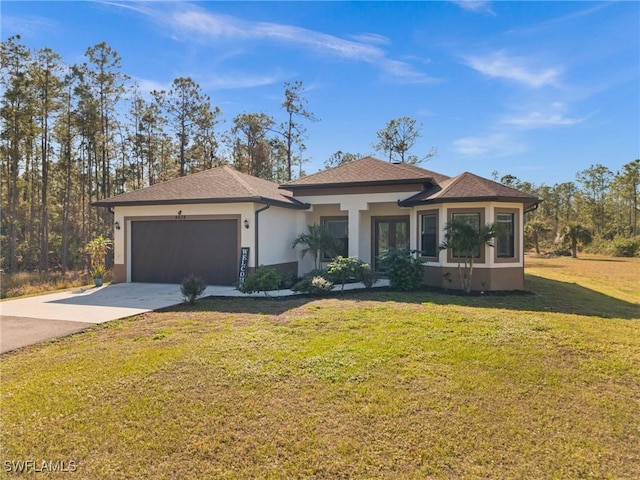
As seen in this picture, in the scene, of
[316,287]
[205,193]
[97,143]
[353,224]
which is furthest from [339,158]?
→ [316,287]

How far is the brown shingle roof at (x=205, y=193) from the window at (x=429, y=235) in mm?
4647

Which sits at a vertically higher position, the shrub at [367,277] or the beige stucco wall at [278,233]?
the beige stucco wall at [278,233]

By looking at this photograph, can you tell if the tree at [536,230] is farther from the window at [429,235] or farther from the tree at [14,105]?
the tree at [14,105]

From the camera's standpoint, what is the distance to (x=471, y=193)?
11195 mm

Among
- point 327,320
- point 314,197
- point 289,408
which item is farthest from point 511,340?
point 314,197

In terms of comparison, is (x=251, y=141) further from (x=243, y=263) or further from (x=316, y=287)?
(x=316, y=287)

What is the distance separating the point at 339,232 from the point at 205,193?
5.50 metres

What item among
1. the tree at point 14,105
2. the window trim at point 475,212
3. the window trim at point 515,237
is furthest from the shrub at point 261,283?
the tree at point 14,105

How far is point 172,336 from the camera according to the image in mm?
Result: 6430

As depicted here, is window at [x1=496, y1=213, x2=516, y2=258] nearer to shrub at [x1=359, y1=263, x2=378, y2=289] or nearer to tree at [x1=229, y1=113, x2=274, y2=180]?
shrub at [x1=359, y1=263, x2=378, y2=289]

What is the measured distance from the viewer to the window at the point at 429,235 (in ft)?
40.0

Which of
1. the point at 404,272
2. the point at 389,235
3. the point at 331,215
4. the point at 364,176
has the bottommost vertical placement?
the point at 404,272

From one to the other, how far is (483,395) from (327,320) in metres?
3.60

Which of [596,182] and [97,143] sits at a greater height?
[596,182]
